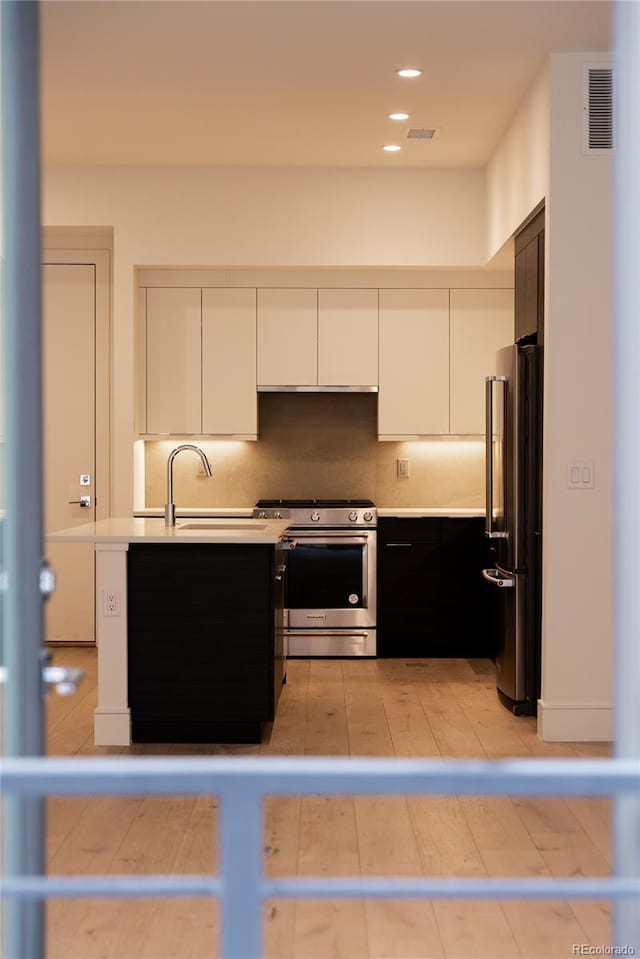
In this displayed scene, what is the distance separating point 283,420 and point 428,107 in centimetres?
243

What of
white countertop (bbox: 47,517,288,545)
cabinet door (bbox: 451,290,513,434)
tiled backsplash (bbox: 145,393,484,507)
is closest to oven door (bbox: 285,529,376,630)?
tiled backsplash (bbox: 145,393,484,507)

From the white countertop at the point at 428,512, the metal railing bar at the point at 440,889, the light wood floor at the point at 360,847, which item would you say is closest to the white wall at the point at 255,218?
the white countertop at the point at 428,512

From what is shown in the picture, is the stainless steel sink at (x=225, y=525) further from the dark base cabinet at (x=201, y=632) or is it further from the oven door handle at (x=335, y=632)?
the oven door handle at (x=335, y=632)

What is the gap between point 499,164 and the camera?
5.76 meters

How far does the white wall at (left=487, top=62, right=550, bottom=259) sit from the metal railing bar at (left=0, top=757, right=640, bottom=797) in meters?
3.69

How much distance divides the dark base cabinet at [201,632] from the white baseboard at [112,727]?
2.4 inches

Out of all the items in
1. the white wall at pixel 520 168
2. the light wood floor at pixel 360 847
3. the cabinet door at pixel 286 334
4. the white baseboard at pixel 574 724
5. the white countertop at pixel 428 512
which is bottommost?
the light wood floor at pixel 360 847

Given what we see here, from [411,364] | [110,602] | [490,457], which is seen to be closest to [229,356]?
[411,364]

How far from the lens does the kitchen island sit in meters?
4.32

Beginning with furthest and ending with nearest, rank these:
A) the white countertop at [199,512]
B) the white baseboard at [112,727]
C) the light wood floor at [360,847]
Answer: the white countertop at [199,512]
the white baseboard at [112,727]
the light wood floor at [360,847]

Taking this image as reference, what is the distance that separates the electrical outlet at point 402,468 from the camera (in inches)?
272

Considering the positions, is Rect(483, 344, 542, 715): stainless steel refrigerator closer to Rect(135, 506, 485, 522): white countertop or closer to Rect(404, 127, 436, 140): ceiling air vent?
Rect(135, 506, 485, 522): white countertop

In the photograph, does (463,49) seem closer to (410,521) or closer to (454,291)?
(454,291)

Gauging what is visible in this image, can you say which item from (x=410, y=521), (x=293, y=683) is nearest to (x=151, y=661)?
(x=293, y=683)
